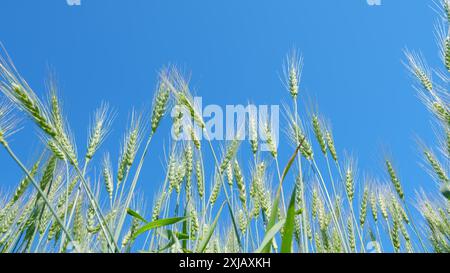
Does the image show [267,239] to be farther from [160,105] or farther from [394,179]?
[394,179]

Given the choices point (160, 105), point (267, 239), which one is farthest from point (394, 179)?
point (267, 239)

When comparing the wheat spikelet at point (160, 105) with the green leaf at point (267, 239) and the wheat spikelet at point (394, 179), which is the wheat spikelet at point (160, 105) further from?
the wheat spikelet at point (394, 179)

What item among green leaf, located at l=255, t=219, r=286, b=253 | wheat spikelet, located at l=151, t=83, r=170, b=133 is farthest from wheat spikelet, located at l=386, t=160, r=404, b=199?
green leaf, located at l=255, t=219, r=286, b=253

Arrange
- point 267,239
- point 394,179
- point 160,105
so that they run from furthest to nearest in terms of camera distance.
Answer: point 394,179 → point 160,105 → point 267,239

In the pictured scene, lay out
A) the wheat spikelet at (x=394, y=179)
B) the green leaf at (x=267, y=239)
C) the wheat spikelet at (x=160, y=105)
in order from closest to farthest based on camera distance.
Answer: the green leaf at (x=267, y=239)
the wheat spikelet at (x=160, y=105)
the wheat spikelet at (x=394, y=179)

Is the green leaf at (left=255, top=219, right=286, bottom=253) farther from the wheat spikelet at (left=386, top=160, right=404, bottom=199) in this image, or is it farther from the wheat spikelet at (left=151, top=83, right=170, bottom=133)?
the wheat spikelet at (left=386, top=160, right=404, bottom=199)

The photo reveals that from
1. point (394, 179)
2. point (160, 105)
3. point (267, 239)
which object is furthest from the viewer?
point (394, 179)

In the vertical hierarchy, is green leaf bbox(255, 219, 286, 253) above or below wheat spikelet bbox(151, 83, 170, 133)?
below

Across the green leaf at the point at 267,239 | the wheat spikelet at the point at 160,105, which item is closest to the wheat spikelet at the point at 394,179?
the wheat spikelet at the point at 160,105

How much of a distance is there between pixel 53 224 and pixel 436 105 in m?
1.74

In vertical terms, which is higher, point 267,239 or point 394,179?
point 394,179

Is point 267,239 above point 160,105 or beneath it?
beneath

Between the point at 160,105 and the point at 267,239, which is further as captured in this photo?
the point at 160,105
